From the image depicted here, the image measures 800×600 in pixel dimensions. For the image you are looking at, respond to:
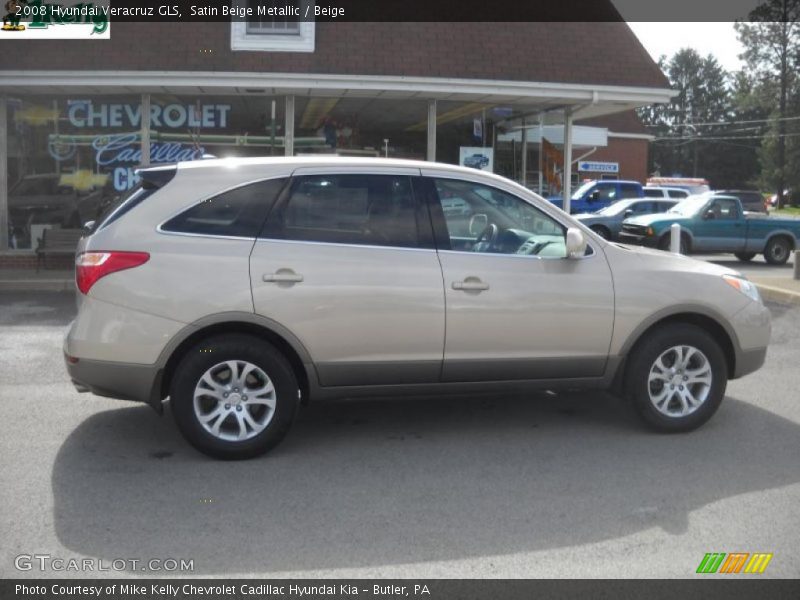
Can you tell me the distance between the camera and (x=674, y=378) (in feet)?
20.3

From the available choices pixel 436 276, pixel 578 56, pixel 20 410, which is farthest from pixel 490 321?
pixel 578 56

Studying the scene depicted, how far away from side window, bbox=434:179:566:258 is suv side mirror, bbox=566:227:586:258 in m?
0.10

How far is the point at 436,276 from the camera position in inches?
226

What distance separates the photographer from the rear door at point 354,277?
18.2 ft

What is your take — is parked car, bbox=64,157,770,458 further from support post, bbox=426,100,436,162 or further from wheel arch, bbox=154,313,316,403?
support post, bbox=426,100,436,162

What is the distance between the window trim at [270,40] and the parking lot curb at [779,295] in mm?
8074

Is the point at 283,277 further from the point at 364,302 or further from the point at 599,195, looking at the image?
the point at 599,195

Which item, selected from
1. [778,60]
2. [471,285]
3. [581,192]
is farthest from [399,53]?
[778,60]

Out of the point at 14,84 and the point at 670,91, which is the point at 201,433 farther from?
the point at 670,91

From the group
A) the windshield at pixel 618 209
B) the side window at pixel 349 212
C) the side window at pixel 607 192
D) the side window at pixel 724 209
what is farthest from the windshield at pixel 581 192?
the side window at pixel 349 212

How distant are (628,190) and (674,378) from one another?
75.2 ft

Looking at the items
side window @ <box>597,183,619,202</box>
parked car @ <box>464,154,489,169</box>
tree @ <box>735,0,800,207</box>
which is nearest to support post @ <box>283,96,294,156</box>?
parked car @ <box>464,154,489,169</box>

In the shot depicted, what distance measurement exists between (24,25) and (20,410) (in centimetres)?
932

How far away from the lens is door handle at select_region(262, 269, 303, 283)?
5.50 metres
